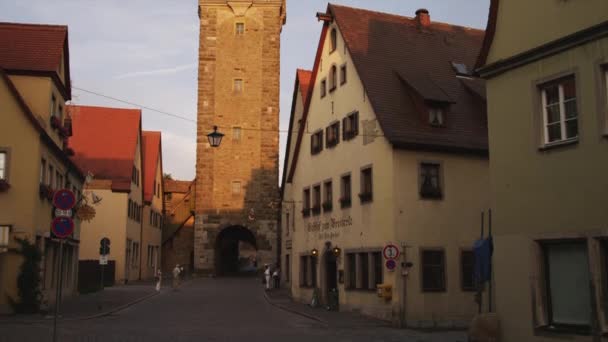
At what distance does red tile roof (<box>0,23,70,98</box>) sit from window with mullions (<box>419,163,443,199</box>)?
44.5ft

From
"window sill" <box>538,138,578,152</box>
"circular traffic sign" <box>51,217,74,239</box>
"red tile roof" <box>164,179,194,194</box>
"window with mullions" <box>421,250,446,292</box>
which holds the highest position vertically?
"red tile roof" <box>164,179,194,194</box>

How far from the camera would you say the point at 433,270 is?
2294cm

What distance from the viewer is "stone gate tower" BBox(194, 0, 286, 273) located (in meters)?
55.0

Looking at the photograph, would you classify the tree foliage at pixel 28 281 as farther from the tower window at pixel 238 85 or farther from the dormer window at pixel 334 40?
the tower window at pixel 238 85

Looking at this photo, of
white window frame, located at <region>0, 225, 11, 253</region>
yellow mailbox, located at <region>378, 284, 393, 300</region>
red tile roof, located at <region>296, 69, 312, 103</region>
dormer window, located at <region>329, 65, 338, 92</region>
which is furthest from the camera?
red tile roof, located at <region>296, 69, 312, 103</region>

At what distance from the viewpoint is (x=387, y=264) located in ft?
70.8

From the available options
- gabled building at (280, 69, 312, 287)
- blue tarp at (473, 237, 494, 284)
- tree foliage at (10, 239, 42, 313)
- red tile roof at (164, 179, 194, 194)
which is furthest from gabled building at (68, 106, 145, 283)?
blue tarp at (473, 237, 494, 284)

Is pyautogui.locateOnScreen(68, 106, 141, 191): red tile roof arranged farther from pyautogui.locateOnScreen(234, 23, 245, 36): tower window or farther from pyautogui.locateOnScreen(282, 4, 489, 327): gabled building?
pyautogui.locateOnScreen(282, 4, 489, 327): gabled building

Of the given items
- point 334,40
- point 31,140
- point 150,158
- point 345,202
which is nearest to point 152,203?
point 150,158

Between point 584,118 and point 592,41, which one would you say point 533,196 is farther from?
point 592,41

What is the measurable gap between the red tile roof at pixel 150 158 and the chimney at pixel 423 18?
33549 millimetres

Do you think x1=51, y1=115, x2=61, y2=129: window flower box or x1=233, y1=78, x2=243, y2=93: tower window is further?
x1=233, y1=78, x2=243, y2=93: tower window

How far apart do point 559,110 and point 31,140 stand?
17.3m

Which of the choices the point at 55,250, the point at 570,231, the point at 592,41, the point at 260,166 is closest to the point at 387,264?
the point at 570,231
